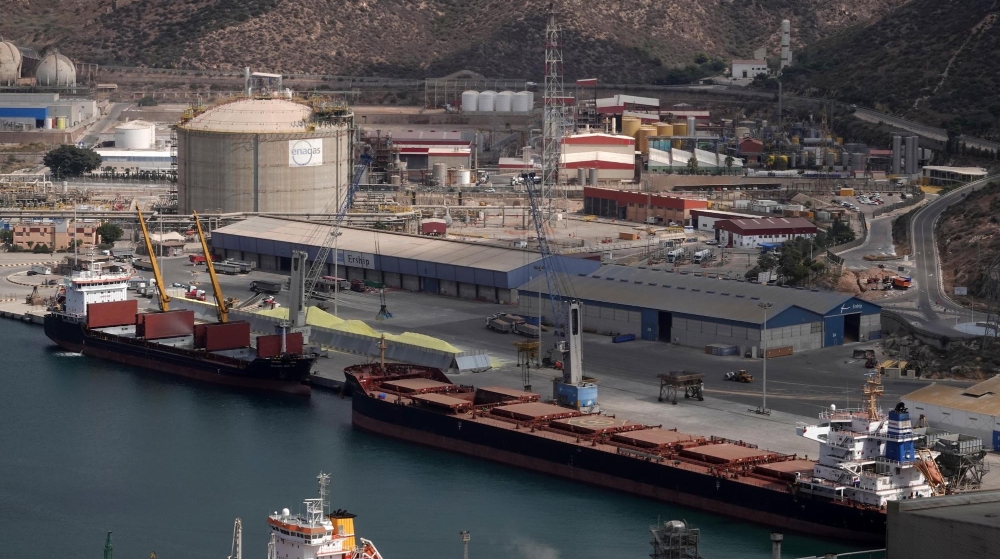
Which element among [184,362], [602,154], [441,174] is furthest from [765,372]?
[602,154]

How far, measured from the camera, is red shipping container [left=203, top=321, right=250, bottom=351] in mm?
65625

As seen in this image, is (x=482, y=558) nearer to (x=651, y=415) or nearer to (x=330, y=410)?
(x=651, y=415)

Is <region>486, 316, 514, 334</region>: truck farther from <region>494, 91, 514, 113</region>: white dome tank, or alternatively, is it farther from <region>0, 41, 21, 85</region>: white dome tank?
<region>0, 41, 21, 85</region>: white dome tank

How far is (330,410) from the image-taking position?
5962 cm

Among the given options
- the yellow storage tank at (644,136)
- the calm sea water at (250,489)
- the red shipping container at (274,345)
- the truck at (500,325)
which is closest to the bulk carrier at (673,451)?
the calm sea water at (250,489)

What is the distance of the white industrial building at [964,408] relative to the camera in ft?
170

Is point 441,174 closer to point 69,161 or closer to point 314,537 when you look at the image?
point 69,161

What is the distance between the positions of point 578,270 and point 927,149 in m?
49.2

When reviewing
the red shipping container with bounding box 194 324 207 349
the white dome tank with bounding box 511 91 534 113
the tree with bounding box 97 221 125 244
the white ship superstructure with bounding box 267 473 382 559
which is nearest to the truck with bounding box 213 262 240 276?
the tree with bounding box 97 221 125 244

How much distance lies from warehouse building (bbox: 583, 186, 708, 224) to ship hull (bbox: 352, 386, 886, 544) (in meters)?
42.0

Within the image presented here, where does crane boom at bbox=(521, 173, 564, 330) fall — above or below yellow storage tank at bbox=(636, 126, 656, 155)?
below

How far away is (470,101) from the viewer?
136 m

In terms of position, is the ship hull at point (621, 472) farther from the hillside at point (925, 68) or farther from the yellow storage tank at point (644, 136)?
the hillside at point (925, 68)

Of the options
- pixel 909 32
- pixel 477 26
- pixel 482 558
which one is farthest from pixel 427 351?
pixel 477 26
